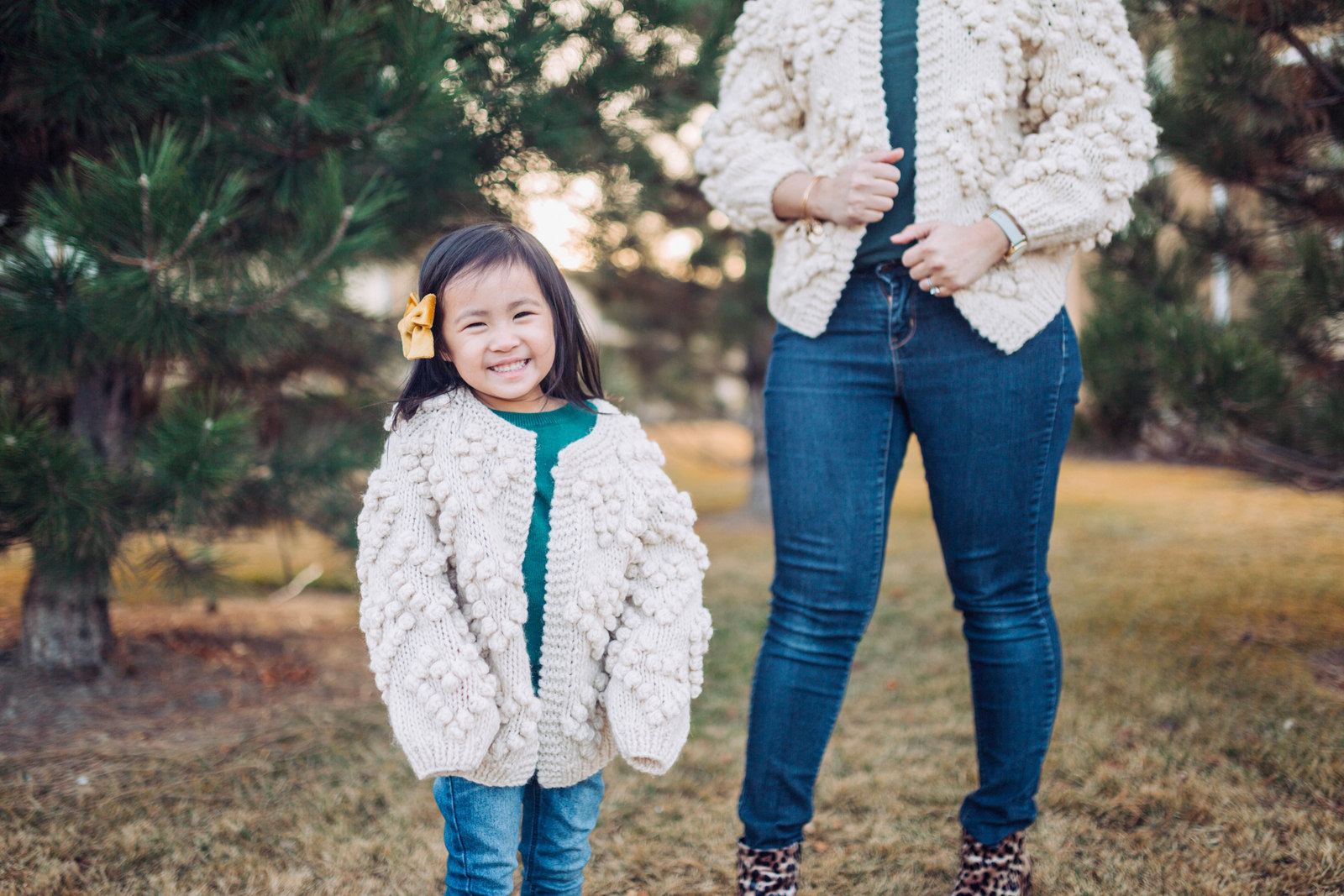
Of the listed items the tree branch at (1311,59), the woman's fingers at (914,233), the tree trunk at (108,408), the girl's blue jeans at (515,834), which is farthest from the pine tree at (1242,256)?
the tree trunk at (108,408)

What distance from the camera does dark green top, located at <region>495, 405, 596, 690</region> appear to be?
3.86 ft

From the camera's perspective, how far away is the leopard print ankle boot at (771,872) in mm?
1326

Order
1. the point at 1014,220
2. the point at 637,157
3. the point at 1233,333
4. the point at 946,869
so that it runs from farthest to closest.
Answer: the point at 637,157
the point at 1233,333
the point at 946,869
the point at 1014,220

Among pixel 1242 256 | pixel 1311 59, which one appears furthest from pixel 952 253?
pixel 1242 256

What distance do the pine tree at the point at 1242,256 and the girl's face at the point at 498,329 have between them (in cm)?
191

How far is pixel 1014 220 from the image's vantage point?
125 centimetres

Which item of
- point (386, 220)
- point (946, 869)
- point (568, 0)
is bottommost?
point (946, 869)

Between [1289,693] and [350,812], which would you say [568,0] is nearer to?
[350,812]

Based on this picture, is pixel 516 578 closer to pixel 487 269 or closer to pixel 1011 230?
pixel 487 269

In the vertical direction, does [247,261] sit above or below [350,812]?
above

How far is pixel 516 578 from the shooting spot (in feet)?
3.64

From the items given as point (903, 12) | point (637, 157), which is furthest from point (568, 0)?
point (903, 12)

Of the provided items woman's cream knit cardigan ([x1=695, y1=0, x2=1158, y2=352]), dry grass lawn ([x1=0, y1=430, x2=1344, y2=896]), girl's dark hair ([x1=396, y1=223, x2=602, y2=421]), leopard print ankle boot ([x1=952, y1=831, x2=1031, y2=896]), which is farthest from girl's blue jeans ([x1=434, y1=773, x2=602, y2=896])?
woman's cream knit cardigan ([x1=695, y1=0, x2=1158, y2=352])

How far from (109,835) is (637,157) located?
2.53 metres
